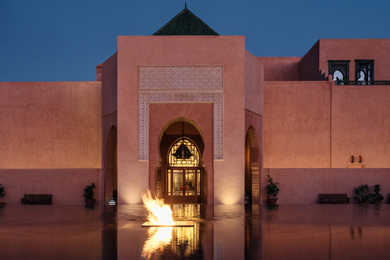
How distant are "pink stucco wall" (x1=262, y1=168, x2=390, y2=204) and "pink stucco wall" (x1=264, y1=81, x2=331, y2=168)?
205 cm

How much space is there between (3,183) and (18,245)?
8.98 metres

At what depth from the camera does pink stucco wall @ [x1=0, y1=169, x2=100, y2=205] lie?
15.0 meters

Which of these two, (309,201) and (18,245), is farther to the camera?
(309,201)

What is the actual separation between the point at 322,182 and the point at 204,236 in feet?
27.8

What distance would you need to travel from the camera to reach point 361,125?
1714 cm

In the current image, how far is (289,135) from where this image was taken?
17.0 meters

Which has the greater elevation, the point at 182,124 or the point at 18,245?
the point at 182,124

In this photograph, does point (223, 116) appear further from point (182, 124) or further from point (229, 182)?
point (182, 124)

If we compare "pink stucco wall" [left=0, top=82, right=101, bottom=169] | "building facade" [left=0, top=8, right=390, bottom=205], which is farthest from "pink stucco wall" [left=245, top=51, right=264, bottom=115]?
"pink stucco wall" [left=0, top=82, right=101, bottom=169]

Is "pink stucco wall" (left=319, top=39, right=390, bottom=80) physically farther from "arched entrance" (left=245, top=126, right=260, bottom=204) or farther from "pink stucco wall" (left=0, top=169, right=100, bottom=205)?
"pink stucco wall" (left=0, top=169, right=100, bottom=205)

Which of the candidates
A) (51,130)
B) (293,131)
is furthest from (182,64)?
(51,130)

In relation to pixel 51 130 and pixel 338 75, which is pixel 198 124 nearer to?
pixel 51 130

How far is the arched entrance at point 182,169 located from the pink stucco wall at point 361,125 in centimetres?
558

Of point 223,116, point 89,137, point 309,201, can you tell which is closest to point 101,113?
point 89,137
